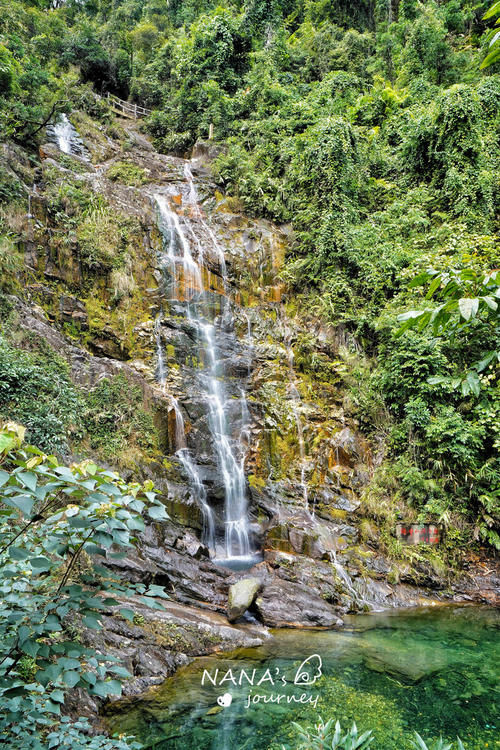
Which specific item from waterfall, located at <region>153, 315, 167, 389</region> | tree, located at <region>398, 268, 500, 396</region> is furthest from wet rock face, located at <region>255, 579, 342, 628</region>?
tree, located at <region>398, 268, 500, 396</region>

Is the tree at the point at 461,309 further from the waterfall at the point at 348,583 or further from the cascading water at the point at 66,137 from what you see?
the cascading water at the point at 66,137

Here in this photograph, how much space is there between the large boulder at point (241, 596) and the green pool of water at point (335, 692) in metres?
0.75

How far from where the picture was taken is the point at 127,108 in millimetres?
23438

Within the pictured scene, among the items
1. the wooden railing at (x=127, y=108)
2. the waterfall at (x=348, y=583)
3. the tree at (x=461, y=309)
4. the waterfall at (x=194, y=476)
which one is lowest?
the waterfall at (x=348, y=583)

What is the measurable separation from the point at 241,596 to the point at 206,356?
21.1 feet

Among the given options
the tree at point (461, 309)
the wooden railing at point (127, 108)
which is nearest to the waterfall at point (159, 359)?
the tree at point (461, 309)

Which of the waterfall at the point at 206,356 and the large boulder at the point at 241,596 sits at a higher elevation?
the waterfall at the point at 206,356

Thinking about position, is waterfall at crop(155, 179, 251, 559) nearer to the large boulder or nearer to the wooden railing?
the large boulder

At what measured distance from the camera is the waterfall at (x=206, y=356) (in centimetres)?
965

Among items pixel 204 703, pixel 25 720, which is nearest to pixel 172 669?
pixel 204 703

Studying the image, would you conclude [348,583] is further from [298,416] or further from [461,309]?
[461,309]

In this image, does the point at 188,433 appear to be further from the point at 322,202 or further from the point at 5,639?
the point at 322,202

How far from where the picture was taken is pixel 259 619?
282 inches

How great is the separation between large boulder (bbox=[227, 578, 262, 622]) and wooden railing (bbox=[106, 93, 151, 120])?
79.5 ft
